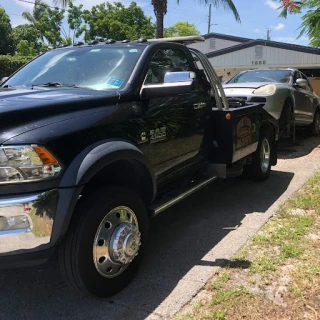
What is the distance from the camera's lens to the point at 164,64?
4191 millimetres

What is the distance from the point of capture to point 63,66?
4004 mm

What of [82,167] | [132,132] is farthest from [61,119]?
[132,132]

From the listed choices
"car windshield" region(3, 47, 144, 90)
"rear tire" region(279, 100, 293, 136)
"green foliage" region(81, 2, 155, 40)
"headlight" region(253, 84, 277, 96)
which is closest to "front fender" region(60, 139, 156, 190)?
"car windshield" region(3, 47, 144, 90)

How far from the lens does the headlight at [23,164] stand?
2486 millimetres

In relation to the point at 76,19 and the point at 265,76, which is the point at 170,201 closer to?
the point at 265,76

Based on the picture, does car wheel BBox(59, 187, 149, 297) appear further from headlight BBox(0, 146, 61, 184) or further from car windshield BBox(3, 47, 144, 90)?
car windshield BBox(3, 47, 144, 90)

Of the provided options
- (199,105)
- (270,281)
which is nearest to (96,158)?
(270,281)

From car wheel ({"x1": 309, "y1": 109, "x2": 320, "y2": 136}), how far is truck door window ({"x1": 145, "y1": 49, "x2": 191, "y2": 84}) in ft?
23.1

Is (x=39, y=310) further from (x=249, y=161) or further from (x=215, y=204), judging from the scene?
(x=249, y=161)

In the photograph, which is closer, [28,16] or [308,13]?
[308,13]

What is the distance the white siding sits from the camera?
22.6 metres

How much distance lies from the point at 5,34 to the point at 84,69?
41.2 m

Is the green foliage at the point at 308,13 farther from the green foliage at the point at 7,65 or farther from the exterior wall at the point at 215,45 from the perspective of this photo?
the exterior wall at the point at 215,45

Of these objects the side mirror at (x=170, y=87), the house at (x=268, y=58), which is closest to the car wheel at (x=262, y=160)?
the side mirror at (x=170, y=87)
